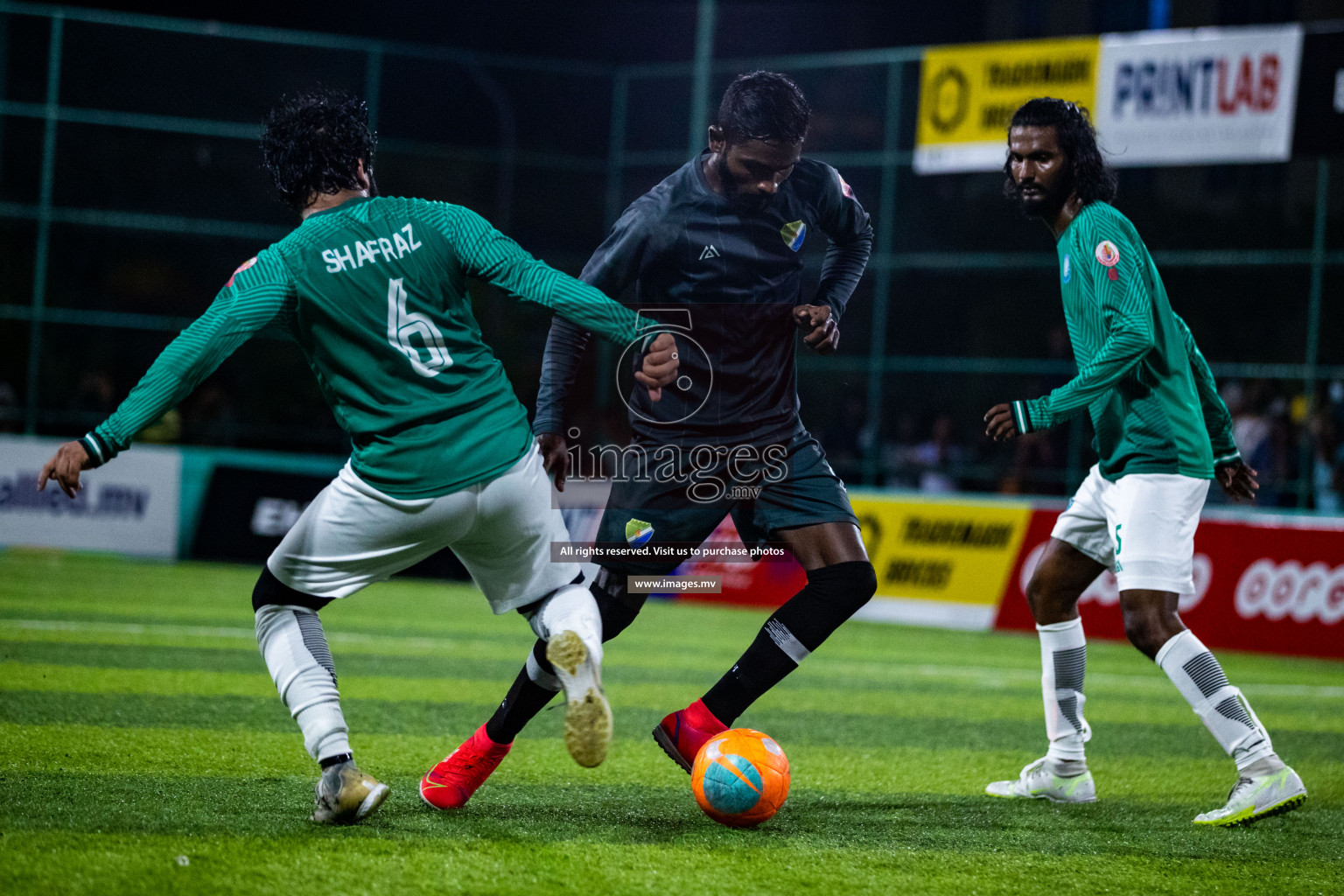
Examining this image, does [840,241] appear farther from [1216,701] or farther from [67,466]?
[67,466]

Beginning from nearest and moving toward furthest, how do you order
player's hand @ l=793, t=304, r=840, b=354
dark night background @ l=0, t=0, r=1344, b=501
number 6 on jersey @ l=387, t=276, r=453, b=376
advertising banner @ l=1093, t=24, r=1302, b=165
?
number 6 on jersey @ l=387, t=276, r=453, b=376 → player's hand @ l=793, t=304, r=840, b=354 → advertising banner @ l=1093, t=24, r=1302, b=165 → dark night background @ l=0, t=0, r=1344, b=501

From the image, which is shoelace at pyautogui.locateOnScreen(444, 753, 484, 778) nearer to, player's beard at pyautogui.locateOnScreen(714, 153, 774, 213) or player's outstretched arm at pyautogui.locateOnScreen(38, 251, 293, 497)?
player's outstretched arm at pyautogui.locateOnScreen(38, 251, 293, 497)

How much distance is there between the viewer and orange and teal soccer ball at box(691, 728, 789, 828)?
4266 mm

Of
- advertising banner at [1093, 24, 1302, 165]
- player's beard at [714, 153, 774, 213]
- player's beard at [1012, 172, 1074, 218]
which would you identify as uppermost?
advertising banner at [1093, 24, 1302, 165]

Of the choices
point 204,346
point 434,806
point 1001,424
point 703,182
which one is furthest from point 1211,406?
point 204,346

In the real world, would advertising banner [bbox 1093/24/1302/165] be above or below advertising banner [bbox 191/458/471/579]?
above

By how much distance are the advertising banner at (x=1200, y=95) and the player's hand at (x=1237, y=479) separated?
9.49 m

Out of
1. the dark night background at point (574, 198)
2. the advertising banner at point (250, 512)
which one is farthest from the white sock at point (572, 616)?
the advertising banner at point (250, 512)

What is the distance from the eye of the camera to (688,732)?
181 inches

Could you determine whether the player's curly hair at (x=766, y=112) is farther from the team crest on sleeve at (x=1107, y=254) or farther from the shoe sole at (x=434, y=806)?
the shoe sole at (x=434, y=806)

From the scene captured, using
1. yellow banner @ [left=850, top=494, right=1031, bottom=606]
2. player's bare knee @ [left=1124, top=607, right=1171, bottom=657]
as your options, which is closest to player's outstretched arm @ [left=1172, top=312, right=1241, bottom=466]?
player's bare knee @ [left=1124, top=607, right=1171, bottom=657]

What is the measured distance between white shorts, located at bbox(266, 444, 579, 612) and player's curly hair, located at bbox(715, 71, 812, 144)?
4.49ft

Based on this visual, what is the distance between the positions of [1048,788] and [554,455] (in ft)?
7.61

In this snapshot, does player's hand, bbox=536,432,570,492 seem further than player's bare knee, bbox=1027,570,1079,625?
No
